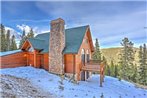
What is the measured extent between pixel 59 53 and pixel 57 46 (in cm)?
82

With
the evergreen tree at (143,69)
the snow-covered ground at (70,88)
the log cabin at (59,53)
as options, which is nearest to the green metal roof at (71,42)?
the log cabin at (59,53)

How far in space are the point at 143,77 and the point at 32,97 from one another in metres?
28.2

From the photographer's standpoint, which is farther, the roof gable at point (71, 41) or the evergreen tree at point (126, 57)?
the evergreen tree at point (126, 57)

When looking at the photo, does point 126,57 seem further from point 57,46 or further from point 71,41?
point 57,46

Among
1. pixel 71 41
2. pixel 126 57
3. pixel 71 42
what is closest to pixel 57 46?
pixel 71 42

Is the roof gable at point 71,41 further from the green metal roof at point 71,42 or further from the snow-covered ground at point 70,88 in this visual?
the snow-covered ground at point 70,88

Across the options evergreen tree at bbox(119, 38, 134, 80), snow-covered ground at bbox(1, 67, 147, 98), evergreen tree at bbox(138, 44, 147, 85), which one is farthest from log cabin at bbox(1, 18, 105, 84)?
evergreen tree at bbox(138, 44, 147, 85)

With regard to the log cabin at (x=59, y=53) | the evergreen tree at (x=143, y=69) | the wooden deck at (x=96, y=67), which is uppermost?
the log cabin at (x=59, y=53)

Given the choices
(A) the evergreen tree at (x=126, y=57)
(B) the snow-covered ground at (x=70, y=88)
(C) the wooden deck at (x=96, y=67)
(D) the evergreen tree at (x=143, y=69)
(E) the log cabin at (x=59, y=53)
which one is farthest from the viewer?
(D) the evergreen tree at (x=143, y=69)

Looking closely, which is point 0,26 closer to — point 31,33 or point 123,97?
point 31,33

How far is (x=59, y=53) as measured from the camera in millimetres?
17781

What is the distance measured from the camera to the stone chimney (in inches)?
697

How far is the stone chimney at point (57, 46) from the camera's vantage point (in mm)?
17703

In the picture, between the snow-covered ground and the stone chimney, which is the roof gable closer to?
the stone chimney
